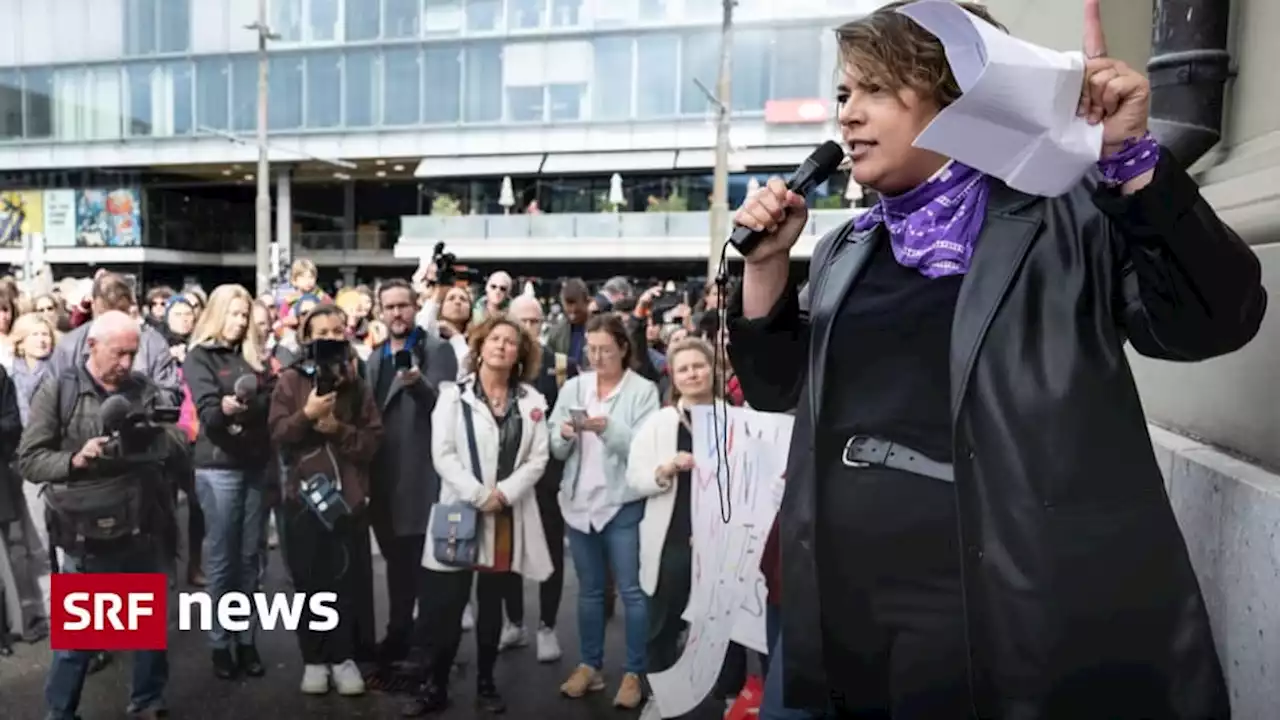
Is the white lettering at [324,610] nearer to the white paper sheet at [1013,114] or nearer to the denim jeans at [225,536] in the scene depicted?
the denim jeans at [225,536]

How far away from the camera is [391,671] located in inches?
142

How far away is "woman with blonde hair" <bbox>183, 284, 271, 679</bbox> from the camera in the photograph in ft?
11.8

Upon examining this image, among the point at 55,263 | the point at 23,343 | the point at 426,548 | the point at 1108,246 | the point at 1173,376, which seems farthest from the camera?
the point at 55,263

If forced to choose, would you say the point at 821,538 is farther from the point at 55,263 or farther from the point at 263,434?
the point at 55,263

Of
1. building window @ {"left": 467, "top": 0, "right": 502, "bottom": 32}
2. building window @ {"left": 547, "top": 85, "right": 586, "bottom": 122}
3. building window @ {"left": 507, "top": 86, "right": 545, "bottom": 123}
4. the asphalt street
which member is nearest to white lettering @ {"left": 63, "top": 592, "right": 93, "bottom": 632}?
the asphalt street

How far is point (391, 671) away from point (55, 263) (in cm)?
1395

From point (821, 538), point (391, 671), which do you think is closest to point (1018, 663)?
point (821, 538)

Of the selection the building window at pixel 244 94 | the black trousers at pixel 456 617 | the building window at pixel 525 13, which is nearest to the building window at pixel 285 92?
the building window at pixel 244 94

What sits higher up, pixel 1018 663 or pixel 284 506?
pixel 1018 663

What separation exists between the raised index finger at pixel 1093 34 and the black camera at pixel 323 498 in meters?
3.00

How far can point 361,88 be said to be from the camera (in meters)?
17.4

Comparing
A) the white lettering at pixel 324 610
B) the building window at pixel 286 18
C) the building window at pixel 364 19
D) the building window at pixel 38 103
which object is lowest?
the white lettering at pixel 324 610

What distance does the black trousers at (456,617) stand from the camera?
11.2ft

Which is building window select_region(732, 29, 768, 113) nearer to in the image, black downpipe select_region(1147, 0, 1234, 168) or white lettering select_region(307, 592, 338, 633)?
white lettering select_region(307, 592, 338, 633)
